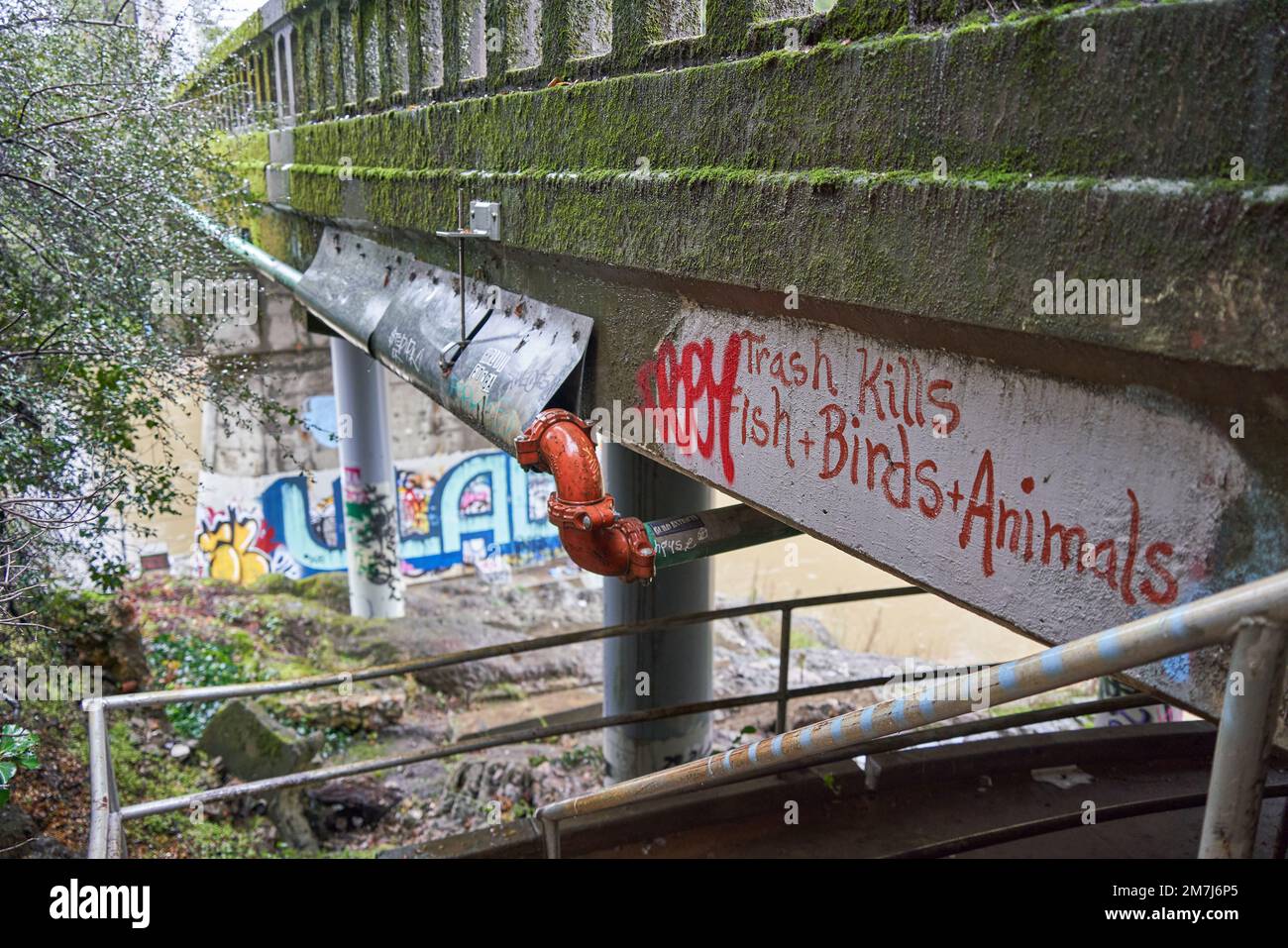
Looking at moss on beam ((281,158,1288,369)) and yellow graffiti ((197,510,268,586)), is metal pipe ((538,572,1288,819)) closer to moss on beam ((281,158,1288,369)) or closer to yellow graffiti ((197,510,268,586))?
moss on beam ((281,158,1288,369))

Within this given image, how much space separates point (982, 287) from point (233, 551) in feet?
59.4

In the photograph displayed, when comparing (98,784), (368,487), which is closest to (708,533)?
(98,784)

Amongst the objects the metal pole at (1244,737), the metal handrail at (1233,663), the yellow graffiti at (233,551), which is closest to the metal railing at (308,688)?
the metal handrail at (1233,663)

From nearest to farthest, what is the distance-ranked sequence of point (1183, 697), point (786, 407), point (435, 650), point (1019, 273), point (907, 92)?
point (1183, 697), point (1019, 273), point (907, 92), point (786, 407), point (435, 650)

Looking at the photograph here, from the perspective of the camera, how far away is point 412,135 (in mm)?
5906

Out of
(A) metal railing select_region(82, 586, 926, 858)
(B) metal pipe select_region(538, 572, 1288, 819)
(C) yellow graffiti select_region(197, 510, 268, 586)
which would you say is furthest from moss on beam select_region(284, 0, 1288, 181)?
(C) yellow graffiti select_region(197, 510, 268, 586)

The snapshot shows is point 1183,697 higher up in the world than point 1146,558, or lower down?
lower down

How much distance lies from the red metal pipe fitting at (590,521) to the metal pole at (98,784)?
1616 millimetres

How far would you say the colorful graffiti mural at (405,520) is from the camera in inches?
715

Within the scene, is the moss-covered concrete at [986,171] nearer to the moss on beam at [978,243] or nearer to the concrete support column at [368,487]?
the moss on beam at [978,243]

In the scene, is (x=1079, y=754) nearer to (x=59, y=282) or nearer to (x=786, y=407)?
(x=786, y=407)

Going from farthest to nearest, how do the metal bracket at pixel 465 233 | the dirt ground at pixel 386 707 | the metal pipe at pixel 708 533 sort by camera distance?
the dirt ground at pixel 386 707 < the metal bracket at pixel 465 233 < the metal pipe at pixel 708 533

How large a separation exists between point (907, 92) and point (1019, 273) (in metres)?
0.58
